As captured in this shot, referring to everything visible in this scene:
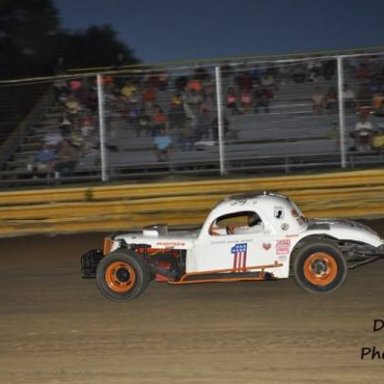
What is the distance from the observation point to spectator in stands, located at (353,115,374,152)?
13.0 metres

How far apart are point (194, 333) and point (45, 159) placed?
8412 millimetres

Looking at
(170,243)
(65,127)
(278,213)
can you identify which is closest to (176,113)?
(65,127)

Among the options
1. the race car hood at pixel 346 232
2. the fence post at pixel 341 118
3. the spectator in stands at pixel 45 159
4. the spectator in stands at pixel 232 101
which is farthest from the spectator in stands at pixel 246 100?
the race car hood at pixel 346 232

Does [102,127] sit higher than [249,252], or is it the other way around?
[102,127]

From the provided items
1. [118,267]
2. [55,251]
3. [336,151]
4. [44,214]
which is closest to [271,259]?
[118,267]

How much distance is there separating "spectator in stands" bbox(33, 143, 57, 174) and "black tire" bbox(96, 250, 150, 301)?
6.42 m

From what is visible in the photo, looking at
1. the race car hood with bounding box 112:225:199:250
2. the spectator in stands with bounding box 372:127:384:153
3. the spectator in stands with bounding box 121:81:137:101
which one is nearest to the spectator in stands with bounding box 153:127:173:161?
the spectator in stands with bounding box 121:81:137:101

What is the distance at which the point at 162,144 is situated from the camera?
1362 cm

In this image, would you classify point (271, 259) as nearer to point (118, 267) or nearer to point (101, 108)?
point (118, 267)

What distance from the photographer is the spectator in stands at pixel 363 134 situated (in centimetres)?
1298

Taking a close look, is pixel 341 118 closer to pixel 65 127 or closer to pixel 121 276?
pixel 65 127

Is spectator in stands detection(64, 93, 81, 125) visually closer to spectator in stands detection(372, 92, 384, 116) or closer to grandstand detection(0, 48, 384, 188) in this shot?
grandstand detection(0, 48, 384, 188)

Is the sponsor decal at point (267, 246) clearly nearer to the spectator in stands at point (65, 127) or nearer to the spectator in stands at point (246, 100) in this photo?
the spectator in stands at point (246, 100)

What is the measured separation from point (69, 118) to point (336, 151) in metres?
5.14
